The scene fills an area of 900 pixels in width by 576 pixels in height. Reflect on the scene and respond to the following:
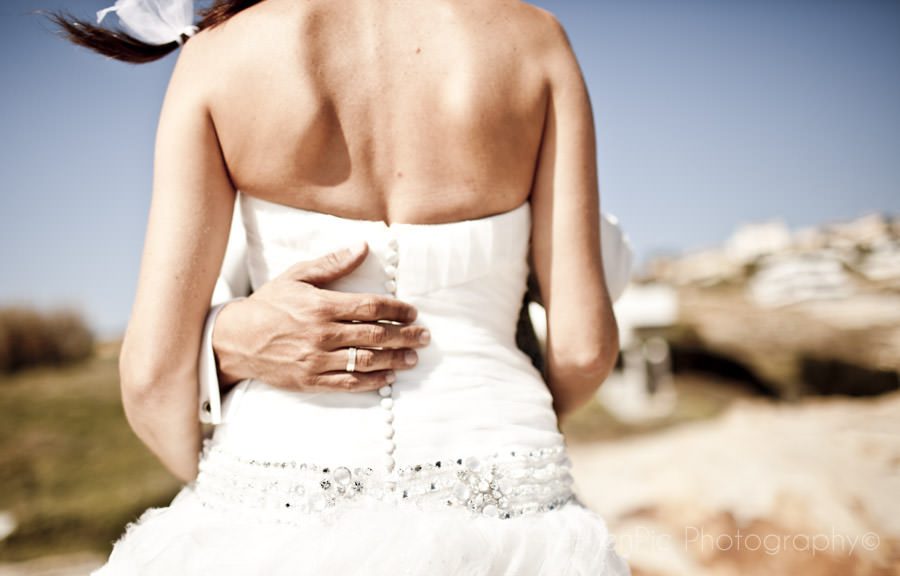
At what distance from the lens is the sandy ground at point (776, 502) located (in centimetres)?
360

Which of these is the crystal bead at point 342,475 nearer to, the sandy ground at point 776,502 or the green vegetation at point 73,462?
the sandy ground at point 776,502

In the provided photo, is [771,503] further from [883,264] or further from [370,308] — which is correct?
[370,308]

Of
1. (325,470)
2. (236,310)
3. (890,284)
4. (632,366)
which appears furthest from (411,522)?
(632,366)

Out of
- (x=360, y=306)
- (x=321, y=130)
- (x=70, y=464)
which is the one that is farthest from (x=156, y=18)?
(x=70, y=464)

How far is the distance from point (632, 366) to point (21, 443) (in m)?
9.75

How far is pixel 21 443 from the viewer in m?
7.94

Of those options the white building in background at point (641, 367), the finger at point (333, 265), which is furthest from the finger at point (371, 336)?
the white building in background at point (641, 367)

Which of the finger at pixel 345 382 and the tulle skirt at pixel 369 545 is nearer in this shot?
the tulle skirt at pixel 369 545

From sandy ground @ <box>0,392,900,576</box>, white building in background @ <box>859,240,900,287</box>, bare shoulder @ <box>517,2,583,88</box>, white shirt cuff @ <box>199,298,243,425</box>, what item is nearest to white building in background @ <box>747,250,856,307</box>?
white building in background @ <box>859,240,900,287</box>

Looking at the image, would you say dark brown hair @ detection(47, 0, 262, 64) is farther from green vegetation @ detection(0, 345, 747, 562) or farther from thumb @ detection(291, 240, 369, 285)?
green vegetation @ detection(0, 345, 747, 562)

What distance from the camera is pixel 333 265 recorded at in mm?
1465

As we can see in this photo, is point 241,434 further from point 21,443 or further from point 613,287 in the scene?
point 21,443

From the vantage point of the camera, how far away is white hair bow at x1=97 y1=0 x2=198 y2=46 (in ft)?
5.57

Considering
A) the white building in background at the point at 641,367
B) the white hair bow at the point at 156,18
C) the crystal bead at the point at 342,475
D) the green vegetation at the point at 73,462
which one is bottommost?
the white building in background at the point at 641,367
